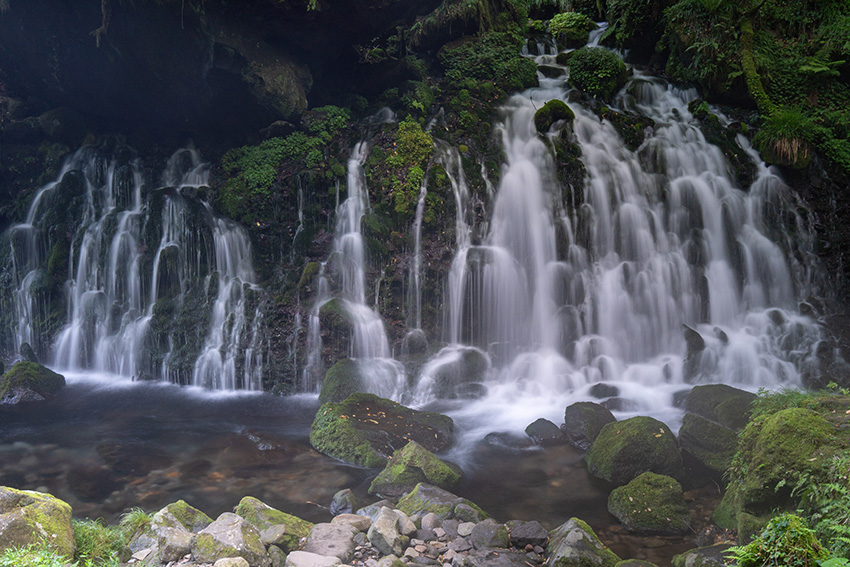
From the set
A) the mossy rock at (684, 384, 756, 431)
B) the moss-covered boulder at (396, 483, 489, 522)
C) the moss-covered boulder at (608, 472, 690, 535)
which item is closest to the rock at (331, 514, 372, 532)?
the moss-covered boulder at (396, 483, 489, 522)

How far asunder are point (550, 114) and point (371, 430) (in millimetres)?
9641

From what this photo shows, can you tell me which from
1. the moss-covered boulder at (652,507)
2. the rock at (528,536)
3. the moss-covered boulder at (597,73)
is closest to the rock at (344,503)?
the rock at (528,536)

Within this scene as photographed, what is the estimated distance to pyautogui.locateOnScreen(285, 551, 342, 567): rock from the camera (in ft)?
14.2

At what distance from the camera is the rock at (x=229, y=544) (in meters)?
4.11

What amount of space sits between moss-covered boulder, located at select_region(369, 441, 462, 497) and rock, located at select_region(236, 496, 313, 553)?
1439 mm

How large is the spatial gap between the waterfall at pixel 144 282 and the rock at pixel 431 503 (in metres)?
6.62

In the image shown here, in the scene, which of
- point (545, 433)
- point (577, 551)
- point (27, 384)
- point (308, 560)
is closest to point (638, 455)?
point (545, 433)

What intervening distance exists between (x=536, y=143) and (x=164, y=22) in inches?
355

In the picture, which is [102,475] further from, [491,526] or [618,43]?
[618,43]

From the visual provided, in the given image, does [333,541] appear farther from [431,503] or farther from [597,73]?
[597,73]

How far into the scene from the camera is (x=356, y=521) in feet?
17.0

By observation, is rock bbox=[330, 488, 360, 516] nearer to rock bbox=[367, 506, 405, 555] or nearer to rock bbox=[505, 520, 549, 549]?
rock bbox=[367, 506, 405, 555]

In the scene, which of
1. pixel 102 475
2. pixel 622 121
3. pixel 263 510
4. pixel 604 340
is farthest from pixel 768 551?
pixel 622 121

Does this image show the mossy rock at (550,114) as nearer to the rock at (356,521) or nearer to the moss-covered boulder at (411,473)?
the moss-covered boulder at (411,473)
